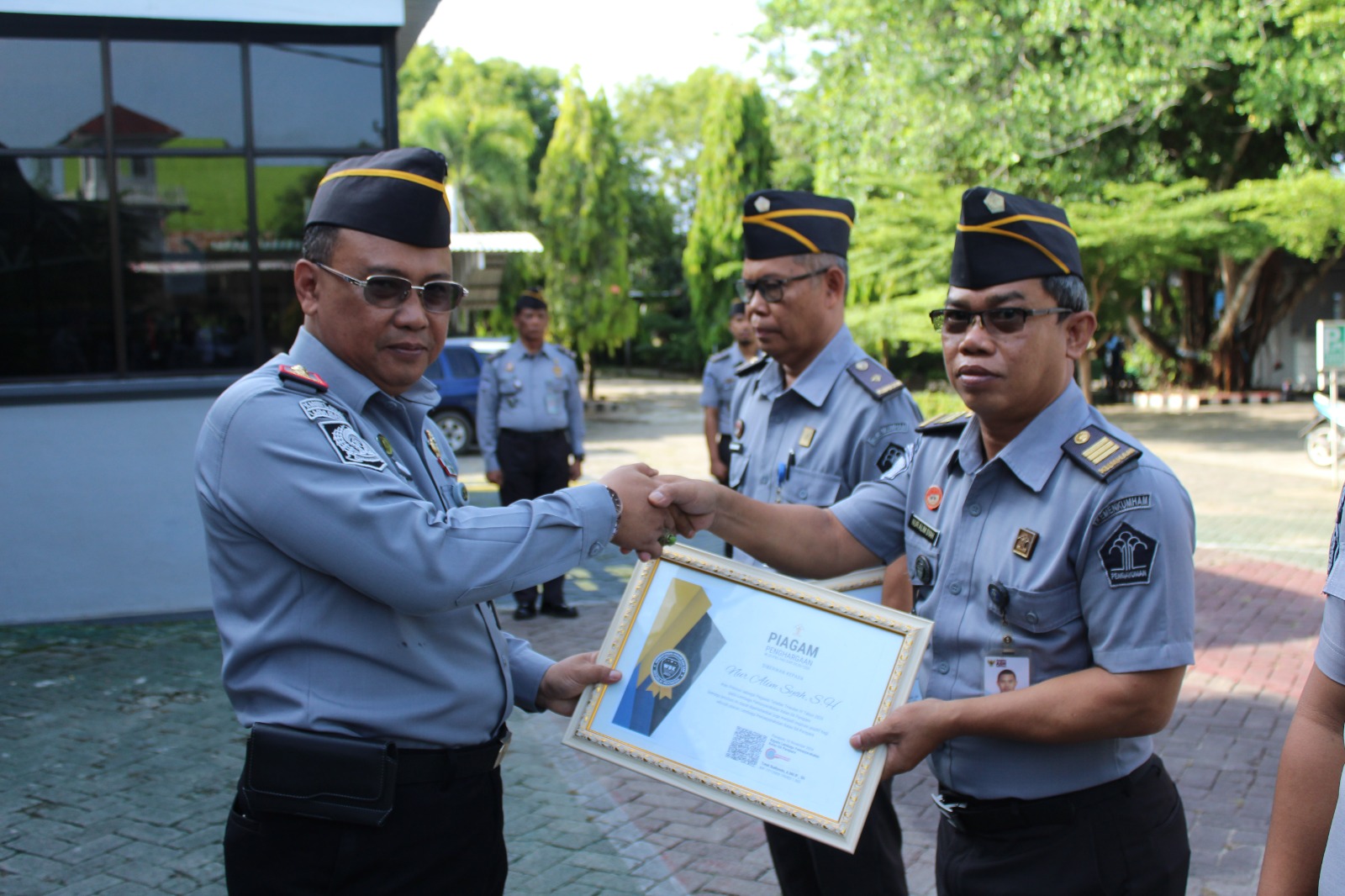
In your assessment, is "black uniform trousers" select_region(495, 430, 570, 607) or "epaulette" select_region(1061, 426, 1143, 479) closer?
"epaulette" select_region(1061, 426, 1143, 479)

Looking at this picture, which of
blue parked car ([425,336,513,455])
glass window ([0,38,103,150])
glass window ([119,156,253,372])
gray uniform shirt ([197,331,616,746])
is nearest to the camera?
gray uniform shirt ([197,331,616,746])

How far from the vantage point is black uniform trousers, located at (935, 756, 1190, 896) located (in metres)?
2.08

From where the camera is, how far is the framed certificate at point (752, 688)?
2076 mm

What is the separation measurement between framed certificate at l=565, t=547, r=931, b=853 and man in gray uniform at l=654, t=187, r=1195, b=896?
10 cm

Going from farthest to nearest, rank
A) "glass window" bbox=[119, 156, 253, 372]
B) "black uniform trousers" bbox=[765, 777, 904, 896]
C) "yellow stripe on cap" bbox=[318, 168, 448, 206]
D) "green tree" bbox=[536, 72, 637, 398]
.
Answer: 1. "green tree" bbox=[536, 72, 637, 398]
2. "glass window" bbox=[119, 156, 253, 372]
3. "black uniform trousers" bbox=[765, 777, 904, 896]
4. "yellow stripe on cap" bbox=[318, 168, 448, 206]

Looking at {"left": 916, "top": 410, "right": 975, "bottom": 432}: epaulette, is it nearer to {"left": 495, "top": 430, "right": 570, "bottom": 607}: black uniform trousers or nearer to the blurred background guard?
{"left": 495, "top": 430, "right": 570, "bottom": 607}: black uniform trousers

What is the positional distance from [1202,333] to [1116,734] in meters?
26.4

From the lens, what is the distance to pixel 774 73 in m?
31.4

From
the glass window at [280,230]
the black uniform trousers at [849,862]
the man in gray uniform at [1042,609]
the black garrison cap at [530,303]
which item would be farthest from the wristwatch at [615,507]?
the black garrison cap at [530,303]

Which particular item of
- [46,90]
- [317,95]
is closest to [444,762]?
[317,95]

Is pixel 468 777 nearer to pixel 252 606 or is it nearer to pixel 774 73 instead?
pixel 252 606

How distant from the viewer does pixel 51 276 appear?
7.71 m

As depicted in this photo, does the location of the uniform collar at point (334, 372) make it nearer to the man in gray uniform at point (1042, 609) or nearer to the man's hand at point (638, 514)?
the man's hand at point (638, 514)

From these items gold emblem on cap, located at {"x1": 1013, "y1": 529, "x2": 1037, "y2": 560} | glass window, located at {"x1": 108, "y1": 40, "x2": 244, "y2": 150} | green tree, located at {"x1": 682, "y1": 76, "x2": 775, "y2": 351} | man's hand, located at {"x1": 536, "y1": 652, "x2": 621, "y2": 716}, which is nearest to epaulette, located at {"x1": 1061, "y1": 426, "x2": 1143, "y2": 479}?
gold emblem on cap, located at {"x1": 1013, "y1": 529, "x2": 1037, "y2": 560}
